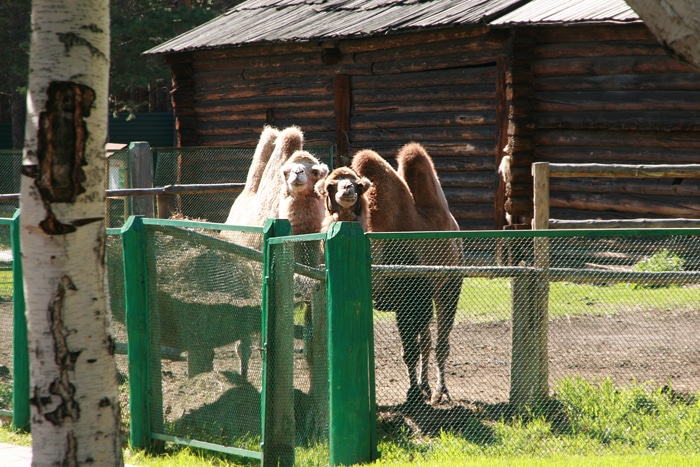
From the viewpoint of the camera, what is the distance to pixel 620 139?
500 inches

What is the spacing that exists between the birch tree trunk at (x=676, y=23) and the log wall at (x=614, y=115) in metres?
9.49

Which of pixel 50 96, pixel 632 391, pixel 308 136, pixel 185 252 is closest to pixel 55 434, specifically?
pixel 50 96

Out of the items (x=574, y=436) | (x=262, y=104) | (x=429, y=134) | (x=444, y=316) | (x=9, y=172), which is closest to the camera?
(x=574, y=436)

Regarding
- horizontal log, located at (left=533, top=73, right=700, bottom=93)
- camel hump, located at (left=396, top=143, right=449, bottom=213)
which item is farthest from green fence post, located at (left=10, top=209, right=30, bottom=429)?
horizontal log, located at (left=533, top=73, right=700, bottom=93)

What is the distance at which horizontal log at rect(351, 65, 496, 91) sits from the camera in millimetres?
14172

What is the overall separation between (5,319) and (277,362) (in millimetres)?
2759

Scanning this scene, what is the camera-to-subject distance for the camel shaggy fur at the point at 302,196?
740 centimetres

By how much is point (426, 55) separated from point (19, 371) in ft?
32.9

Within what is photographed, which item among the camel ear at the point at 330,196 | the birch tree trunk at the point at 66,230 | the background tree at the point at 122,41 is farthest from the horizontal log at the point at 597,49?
the background tree at the point at 122,41

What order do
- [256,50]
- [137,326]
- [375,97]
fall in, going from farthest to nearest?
[256,50]
[375,97]
[137,326]

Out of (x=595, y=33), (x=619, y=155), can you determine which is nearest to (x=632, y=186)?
(x=619, y=155)

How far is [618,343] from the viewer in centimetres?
620

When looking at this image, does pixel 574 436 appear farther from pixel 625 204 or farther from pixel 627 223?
pixel 625 204

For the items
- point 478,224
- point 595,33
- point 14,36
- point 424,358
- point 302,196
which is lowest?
point 424,358
